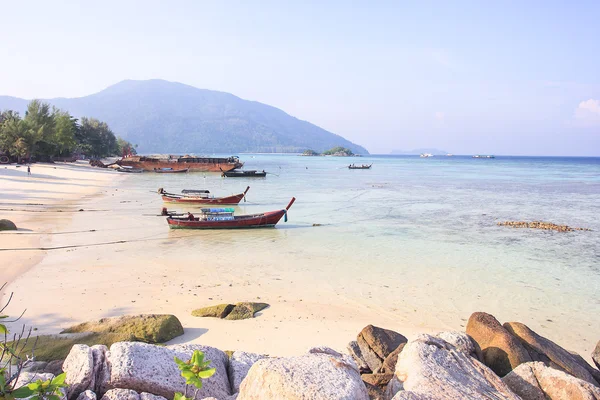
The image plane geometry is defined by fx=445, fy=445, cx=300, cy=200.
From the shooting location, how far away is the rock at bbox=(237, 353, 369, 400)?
12.1ft

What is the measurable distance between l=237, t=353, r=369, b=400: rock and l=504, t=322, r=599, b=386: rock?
3011 millimetres

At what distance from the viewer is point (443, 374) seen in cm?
453

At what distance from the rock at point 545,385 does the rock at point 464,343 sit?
1.59ft

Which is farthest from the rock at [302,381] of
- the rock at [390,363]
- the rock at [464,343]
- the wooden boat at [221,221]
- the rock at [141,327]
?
the wooden boat at [221,221]

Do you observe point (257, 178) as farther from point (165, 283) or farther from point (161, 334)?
point (161, 334)

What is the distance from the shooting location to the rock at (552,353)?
→ 219 inches

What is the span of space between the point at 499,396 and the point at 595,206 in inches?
1343

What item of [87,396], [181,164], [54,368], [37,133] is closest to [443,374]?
[87,396]

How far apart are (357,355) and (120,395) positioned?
11.7 feet

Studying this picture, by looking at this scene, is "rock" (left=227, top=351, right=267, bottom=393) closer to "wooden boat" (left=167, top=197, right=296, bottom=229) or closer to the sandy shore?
the sandy shore

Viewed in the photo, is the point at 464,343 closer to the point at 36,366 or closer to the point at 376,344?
the point at 376,344

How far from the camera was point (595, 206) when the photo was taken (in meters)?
32.4

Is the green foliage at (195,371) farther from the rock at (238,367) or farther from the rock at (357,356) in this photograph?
the rock at (357,356)

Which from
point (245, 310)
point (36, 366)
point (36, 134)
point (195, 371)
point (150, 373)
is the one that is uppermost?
point (36, 134)
